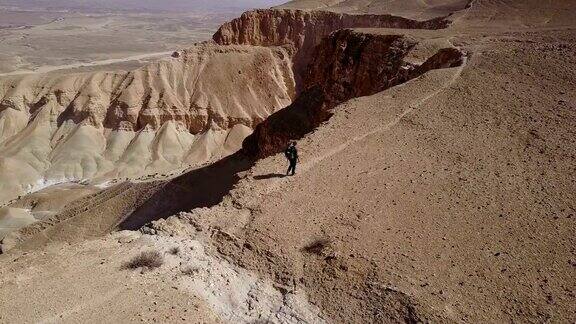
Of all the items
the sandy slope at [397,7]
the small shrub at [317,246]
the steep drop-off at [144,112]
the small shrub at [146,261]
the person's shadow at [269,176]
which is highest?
the small shrub at [146,261]

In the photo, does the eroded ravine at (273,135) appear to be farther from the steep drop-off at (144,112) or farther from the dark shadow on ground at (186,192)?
the steep drop-off at (144,112)

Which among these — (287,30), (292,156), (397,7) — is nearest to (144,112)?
(287,30)

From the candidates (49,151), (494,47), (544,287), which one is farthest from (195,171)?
(49,151)

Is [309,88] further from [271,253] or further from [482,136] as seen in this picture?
[271,253]

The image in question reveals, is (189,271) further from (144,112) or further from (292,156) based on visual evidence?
(144,112)

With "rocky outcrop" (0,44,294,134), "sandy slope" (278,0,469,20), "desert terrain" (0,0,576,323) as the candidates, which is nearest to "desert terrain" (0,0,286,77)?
"rocky outcrop" (0,44,294,134)

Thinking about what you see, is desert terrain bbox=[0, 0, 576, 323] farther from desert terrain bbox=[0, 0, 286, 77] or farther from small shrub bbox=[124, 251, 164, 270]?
desert terrain bbox=[0, 0, 286, 77]

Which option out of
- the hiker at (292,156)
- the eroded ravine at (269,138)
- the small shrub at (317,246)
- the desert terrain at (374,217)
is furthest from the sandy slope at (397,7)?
the small shrub at (317,246)
